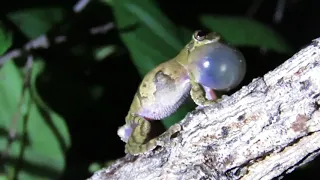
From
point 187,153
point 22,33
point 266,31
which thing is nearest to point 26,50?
point 22,33

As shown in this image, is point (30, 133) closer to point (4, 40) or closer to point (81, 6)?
point (4, 40)

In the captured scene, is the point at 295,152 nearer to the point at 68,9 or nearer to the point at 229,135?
the point at 229,135

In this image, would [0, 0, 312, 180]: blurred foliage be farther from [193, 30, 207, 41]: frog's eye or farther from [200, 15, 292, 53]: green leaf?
[193, 30, 207, 41]: frog's eye

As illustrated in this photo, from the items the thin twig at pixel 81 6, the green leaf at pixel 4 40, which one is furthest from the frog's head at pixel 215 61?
the thin twig at pixel 81 6

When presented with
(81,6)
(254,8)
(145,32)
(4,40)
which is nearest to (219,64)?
(145,32)

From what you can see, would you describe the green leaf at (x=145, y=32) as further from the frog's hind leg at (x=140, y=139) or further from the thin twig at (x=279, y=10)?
the thin twig at (x=279, y=10)

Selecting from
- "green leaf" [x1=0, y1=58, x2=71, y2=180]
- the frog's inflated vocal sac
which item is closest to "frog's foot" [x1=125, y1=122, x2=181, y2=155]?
the frog's inflated vocal sac
